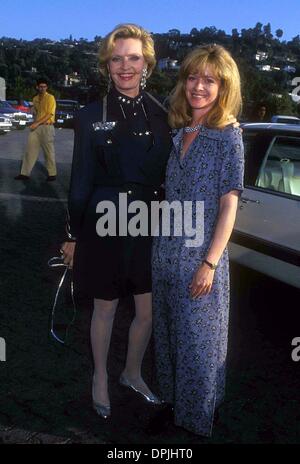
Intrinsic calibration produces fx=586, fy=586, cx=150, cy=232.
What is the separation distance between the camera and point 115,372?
354 cm

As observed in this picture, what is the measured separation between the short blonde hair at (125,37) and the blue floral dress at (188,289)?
460 mm

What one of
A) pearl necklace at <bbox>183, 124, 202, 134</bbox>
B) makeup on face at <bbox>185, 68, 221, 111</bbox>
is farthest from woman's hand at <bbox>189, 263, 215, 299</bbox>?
makeup on face at <bbox>185, 68, 221, 111</bbox>

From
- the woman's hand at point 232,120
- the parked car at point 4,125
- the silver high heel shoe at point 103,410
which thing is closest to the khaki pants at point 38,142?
the silver high heel shoe at point 103,410

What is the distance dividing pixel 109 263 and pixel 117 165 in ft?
1.56

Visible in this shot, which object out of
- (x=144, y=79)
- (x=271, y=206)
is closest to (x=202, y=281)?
(x=144, y=79)

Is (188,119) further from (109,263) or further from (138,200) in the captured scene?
(109,263)

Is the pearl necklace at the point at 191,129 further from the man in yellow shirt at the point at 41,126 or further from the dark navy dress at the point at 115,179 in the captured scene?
the man in yellow shirt at the point at 41,126

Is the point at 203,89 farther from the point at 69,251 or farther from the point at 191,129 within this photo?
the point at 69,251

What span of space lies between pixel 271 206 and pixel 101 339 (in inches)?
71.5

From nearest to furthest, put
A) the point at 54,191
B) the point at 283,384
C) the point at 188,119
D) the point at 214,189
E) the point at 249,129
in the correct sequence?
the point at 214,189, the point at 188,119, the point at 283,384, the point at 249,129, the point at 54,191

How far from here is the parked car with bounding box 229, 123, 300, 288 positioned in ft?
13.5

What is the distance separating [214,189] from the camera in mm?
2523
